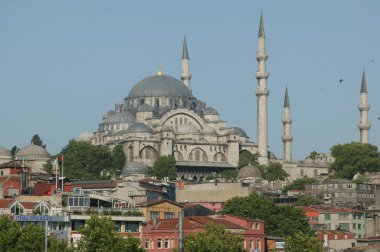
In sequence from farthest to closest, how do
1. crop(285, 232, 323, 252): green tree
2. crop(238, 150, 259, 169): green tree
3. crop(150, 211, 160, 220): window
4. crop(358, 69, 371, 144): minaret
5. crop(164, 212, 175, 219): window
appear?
crop(358, 69, 371, 144): minaret → crop(238, 150, 259, 169): green tree → crop(164, 212, 175, 219): window → crop(150, 211, 160, 220): window → crop(285, 232, 323, 252): green tree

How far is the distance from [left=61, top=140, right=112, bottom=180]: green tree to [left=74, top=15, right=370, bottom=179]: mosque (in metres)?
3.44

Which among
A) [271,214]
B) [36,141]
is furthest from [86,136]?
[271,214]

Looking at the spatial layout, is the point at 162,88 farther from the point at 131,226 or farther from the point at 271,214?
the point at 131,226

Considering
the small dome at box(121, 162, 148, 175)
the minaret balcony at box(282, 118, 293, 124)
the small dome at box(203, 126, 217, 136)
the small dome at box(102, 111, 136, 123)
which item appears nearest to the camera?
the small dome at box(121, 162, 148, 175)

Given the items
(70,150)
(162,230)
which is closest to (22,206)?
(162,230)

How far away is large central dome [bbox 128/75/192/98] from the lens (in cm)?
18875

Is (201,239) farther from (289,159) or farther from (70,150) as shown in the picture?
(289,159)

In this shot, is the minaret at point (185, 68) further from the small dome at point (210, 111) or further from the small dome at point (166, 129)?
the small dome at point (166, 129)

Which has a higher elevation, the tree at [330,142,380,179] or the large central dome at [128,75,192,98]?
the large central dome at [128,75,192,98]

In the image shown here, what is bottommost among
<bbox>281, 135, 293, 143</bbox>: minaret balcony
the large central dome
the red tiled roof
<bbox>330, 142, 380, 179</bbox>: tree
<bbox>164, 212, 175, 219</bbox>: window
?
<bbox>164, 212, 175, 219</bbox>: window

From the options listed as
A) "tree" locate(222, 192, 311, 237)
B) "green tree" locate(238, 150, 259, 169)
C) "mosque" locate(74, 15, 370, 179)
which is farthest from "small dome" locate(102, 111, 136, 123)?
"tree" locate(222, 192, 311, 237)

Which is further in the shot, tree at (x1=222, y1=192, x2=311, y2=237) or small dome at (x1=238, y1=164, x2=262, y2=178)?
small dome at (x1=238, y1=164, x2=262, y2=178)

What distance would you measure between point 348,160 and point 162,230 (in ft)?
309

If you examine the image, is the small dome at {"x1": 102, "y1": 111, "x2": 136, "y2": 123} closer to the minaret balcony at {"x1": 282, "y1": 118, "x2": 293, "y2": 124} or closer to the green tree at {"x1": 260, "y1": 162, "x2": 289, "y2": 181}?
the minaret balcony at {"x1": 282, "y1": 118, "x2": 293, "y2": 124}
